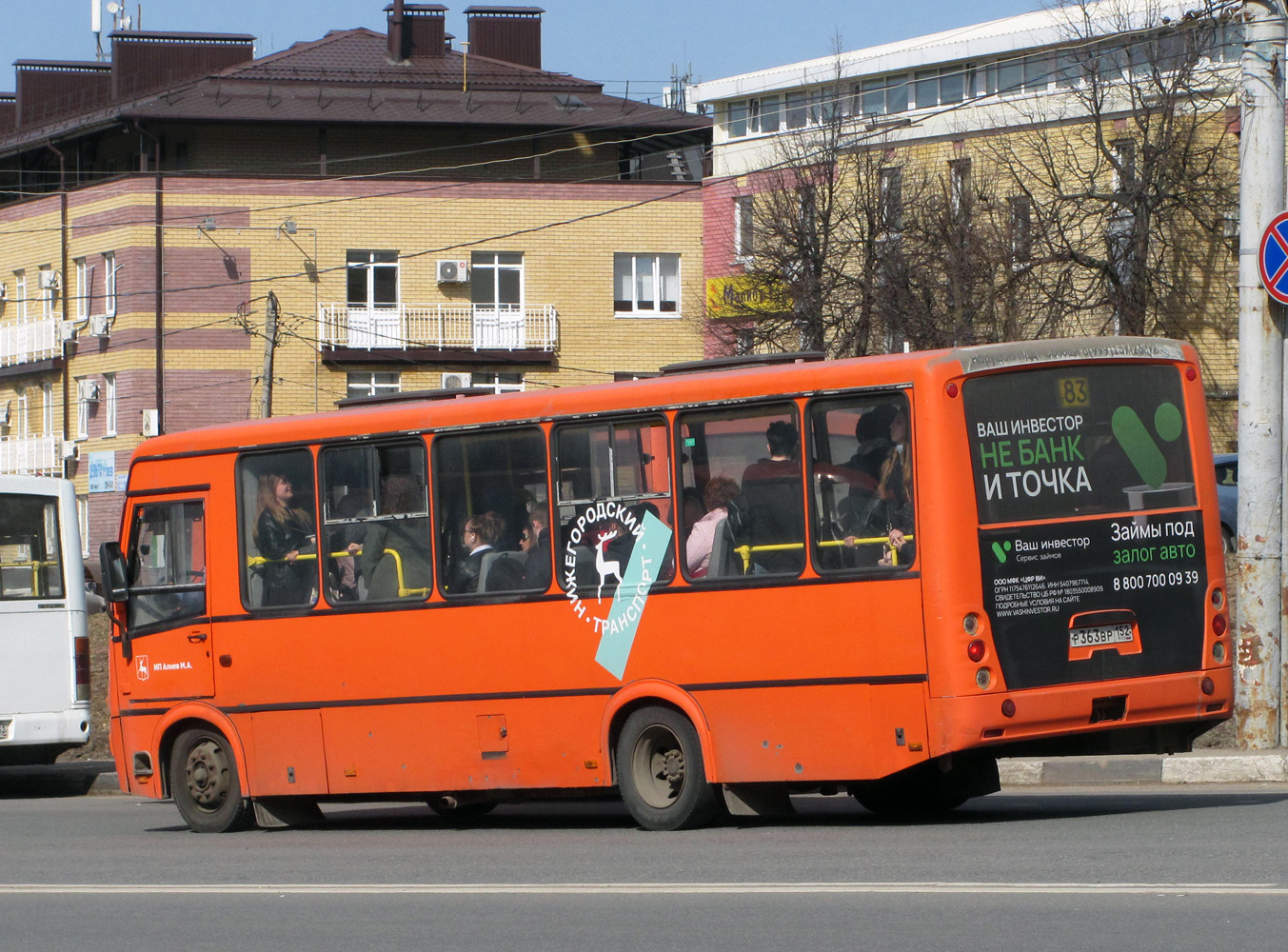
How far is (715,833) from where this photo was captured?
11.3 meters

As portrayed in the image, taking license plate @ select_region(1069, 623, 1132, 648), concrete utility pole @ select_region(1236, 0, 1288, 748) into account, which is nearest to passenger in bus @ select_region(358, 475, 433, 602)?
license plate @ select_region(1069, 623, 1132, 648)

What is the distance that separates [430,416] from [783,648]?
9.79 ft

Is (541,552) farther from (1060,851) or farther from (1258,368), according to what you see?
(1258,368)

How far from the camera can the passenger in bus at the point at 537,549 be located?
12008 mm

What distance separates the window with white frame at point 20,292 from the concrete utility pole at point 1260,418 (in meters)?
44.7

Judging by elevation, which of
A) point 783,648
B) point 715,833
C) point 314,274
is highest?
point 314,274

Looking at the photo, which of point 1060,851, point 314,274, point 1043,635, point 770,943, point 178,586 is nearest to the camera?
point 770,943

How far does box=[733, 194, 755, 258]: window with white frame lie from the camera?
46.5 meters

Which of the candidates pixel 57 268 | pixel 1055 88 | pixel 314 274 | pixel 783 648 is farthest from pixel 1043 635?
pixel 57 268

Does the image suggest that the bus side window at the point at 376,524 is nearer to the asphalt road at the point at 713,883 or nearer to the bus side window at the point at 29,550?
the asphalt road at the point at 713,883

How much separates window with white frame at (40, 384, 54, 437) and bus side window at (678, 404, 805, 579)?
44.8 metres

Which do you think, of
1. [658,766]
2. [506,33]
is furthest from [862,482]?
[506,33]

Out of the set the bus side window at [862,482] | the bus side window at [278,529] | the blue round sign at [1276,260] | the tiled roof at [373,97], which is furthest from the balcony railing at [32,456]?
the bus side window at [862,482]

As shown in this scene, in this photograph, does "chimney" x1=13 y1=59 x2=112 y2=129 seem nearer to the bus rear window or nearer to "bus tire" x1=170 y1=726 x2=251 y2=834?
"bus tire" x1=170 y1=726 x2=251 y2=834
